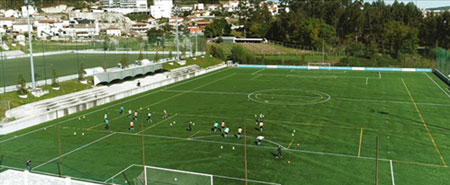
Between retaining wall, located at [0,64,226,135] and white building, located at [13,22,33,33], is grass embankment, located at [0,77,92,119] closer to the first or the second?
retaining wall, located at [0,64,226,135]

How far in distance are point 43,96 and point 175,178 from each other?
2741 cm

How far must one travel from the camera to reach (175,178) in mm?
20406

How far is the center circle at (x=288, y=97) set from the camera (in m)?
44.0

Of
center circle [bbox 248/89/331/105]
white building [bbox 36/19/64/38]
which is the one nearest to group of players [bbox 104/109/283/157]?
center circle [bbox 248/89/331/105]

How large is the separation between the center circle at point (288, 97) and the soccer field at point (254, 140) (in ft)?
0.39

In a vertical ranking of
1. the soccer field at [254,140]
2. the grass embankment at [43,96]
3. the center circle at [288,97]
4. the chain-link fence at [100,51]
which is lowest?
the soccer field at [254,140]

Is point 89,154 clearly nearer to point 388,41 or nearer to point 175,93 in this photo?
point 175,93

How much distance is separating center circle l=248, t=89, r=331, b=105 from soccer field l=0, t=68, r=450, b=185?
0.39 feet

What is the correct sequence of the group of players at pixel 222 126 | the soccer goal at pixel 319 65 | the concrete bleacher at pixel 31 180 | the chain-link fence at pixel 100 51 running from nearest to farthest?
the concrete bleacher at pixel 31 180 < the group of players at pixel 222 126 < the chain-link fence at pixel 100 51 < the soccer goal at pixel 319 65

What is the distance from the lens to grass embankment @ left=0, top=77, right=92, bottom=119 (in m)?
36.5

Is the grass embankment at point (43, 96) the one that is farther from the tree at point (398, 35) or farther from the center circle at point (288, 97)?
the tree at point (398, 35)

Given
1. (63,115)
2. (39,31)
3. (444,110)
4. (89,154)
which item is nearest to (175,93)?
(63,115)

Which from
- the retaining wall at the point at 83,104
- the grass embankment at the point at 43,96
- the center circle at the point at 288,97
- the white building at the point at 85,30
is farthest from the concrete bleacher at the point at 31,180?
the white building at the point at 85,30

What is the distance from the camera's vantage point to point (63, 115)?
125 ft
